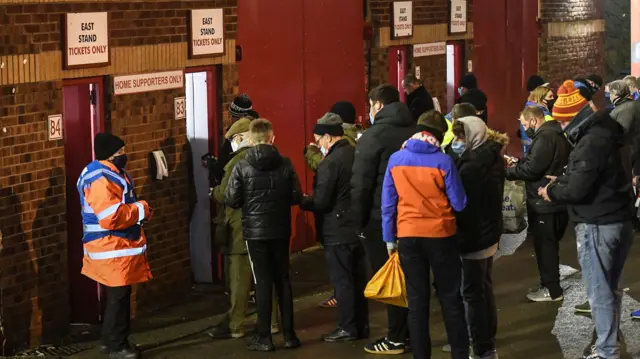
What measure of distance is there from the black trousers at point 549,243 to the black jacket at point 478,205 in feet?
9.44

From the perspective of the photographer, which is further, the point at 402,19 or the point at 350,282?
the point at 402,19

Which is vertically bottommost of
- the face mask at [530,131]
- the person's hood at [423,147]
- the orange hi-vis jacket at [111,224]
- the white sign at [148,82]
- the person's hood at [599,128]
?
the orange hi-vis jacket at [111,224]

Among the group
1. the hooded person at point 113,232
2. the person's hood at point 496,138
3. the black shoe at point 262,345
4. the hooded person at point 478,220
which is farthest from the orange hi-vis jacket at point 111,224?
the person's hood at point 496,138

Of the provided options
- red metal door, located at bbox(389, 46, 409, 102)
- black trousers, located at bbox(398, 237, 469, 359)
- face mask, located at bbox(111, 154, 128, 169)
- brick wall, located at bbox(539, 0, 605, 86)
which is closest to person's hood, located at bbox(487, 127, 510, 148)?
black trousers, located at bbox(398, 237, 469, 359)

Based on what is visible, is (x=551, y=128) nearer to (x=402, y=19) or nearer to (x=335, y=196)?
(x=335, y=196)

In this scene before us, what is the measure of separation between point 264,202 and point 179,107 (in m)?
2.72

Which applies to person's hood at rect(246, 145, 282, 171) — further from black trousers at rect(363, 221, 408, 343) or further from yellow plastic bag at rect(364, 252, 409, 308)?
yellow plastic bag at rect(364, 252, 409, 308)

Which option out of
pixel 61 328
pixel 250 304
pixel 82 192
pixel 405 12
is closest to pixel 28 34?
pixel 82 192

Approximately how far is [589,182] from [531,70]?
42.8 feet

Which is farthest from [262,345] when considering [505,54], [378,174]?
[505,54]

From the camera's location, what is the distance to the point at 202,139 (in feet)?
46.1

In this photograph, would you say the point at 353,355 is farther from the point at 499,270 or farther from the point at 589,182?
the point at 499,270

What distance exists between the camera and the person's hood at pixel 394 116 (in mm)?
10812

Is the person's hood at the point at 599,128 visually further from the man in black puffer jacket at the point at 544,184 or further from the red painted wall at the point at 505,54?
the red painted wall at the point at 505,54
